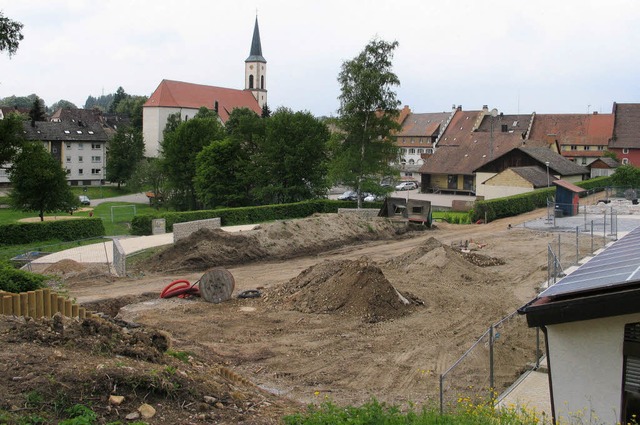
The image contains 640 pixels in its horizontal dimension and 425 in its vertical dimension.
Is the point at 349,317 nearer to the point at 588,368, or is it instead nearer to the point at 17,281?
the point at 17,281

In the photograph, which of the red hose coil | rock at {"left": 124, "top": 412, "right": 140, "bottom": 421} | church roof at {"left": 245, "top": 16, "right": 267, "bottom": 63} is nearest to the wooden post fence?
rock at {"left": 124, "top": 412, "right": 140, "bottom": 421}

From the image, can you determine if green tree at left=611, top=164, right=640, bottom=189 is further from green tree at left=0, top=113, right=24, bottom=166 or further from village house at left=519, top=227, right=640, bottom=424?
village house at left=519, top=227, right=640, bottom=424

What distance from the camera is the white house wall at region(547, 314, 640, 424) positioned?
1027 centimetres

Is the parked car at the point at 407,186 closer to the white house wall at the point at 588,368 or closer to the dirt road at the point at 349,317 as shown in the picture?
the dirt road at the point at 349,317

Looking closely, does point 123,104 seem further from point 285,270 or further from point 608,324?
point 608,324

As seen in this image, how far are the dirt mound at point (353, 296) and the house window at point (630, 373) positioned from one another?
38.3 ft

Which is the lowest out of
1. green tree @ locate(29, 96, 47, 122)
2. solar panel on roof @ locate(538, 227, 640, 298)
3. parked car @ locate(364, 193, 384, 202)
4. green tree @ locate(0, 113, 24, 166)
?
solar panel on roof @ locate(538, 227, 640, 298)

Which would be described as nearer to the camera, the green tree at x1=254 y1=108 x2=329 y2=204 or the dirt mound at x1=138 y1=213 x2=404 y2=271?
the dirt mound at x1=138 y1=213 x2=404 y2=271

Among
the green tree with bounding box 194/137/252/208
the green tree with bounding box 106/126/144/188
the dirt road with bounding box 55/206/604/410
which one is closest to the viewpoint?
the dirt road with bounding box 55/206/604/410

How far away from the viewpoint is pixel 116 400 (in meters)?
10.2

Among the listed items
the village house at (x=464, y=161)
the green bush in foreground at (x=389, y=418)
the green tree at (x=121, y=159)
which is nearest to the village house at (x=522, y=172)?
the village house at (x=464, y=161)

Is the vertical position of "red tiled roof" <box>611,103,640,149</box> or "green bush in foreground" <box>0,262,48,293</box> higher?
"red tiled roof" <box>611,103,640,149</box>

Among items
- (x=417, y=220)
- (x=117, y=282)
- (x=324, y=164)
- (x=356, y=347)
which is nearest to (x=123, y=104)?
(x=324, y=164)

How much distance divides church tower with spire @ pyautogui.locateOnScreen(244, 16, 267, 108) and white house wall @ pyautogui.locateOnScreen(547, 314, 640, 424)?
132 metres
